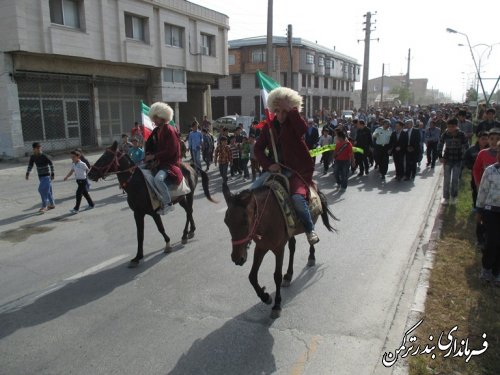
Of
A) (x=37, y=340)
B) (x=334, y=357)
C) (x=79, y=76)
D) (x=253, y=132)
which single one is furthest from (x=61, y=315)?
(x=79, y=76)

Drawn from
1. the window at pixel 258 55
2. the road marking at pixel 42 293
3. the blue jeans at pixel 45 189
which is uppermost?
the window at pixel 258 55

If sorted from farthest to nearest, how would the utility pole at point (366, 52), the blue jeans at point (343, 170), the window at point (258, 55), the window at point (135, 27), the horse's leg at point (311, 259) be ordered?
the window at point (258, 55), the utility pole at point (366, 52), the window at point (135, 27), the blue jeans at point (343, 170), the horse's leg at point (311, 259)

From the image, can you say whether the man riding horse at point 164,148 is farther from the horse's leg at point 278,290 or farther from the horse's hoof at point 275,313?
the horse's hoof at point 275,313

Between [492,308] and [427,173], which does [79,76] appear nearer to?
[427,173]

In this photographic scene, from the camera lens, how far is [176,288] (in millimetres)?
5559

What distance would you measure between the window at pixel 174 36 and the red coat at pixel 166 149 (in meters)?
21.2

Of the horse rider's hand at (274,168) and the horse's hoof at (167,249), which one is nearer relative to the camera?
the horse rider's hand at (274,168)

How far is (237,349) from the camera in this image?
4129mm

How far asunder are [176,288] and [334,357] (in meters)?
2.43

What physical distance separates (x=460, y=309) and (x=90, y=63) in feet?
70.9

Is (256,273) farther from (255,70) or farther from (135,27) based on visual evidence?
(255,70)

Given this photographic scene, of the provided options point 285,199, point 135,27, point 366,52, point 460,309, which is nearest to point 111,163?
point 285,199

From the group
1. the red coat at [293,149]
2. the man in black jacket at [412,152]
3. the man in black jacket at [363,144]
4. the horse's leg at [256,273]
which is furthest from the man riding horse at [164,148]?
the man in black jacket at [363,144]

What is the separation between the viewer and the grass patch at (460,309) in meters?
3.78
